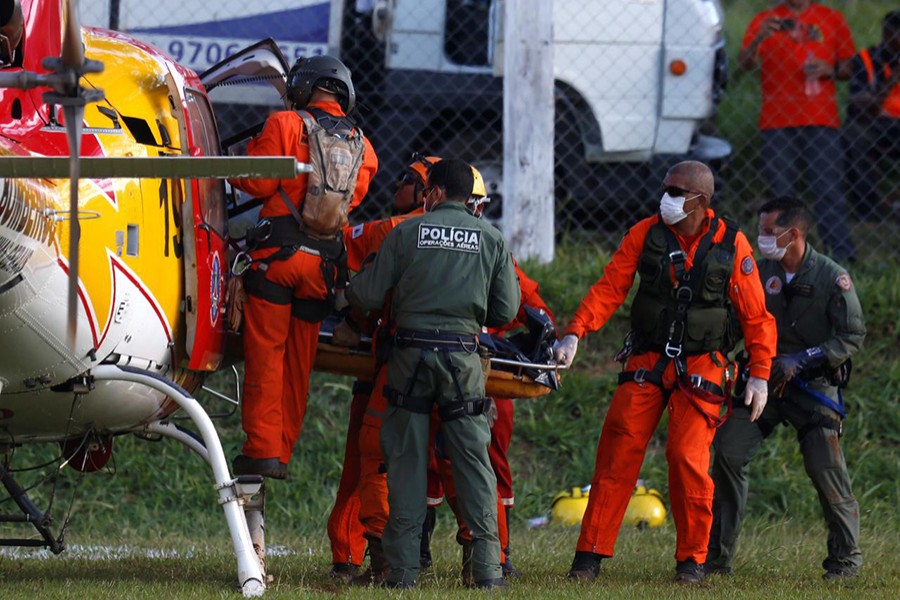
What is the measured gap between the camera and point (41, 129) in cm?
568

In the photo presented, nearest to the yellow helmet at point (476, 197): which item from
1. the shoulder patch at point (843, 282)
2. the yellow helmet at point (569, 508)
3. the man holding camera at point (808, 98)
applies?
the shoulder patch at point (843, 282)

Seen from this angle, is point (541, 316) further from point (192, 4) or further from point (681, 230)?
point (192, 4)

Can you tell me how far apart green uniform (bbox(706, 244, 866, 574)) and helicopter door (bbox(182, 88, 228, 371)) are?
256cm

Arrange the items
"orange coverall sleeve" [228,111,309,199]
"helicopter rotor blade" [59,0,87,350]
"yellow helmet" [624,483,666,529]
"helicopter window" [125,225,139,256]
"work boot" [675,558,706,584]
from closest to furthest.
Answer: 1. "helicopter rotor blade" [59,0,87,350]
2. "helicopter window" [125,225,139,256]
3. "orange coverall sleeve" [228,111,309,199]
4. "work boot" [675,558,706,584]
5. "yellow helmet" [624,483,666,529]

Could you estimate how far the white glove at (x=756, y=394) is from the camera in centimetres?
682


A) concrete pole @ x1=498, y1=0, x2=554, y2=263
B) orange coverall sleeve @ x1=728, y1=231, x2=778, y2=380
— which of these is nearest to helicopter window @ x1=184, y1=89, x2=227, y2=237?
orange coverall sleeve @ x1=728, y1=231, x2=778, y2=380

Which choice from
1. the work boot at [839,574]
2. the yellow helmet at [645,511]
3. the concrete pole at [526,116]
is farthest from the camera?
the concrete pole at [526,116]

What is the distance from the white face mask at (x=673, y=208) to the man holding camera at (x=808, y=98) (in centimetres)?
490

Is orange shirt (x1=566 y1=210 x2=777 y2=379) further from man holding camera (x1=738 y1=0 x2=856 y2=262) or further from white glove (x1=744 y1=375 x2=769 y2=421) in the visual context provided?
man holding camera (x1=738 y1=0 x2=856 y2=262)

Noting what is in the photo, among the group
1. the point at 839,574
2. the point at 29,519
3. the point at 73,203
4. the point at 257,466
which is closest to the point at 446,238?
the point at 257,466

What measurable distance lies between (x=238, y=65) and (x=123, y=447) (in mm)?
3953

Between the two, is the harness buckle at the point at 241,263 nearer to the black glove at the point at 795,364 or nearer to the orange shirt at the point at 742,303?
the orange shirt at the point at 742,303

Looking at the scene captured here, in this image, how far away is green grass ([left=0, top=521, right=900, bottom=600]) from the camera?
6.21m

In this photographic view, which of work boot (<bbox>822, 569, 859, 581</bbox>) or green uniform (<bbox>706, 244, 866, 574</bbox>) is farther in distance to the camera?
green uniform (<bbox>706, 244, 866, 574</bbox>)
